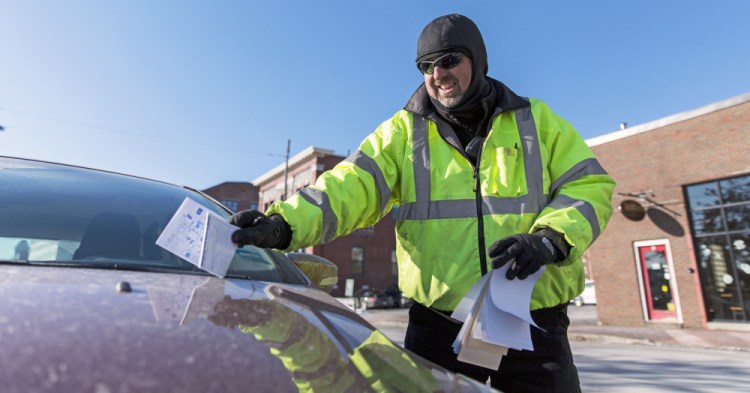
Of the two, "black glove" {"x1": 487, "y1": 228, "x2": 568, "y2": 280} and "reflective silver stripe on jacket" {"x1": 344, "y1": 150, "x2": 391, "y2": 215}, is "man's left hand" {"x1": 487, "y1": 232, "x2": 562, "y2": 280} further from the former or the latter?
"reflective silver stripe on jacket" {"x1": 344, "y1": 150, "x2": 391, "y2": 215}

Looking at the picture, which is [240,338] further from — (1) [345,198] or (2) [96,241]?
(2) [96,241]

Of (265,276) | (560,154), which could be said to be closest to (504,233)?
(560,154)

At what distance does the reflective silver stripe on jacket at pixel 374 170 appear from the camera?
1.80 meters

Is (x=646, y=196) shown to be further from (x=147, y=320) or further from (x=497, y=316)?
(x=147, y=320)

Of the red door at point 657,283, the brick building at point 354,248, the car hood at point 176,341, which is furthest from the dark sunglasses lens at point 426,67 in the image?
the brick building at point 354,248

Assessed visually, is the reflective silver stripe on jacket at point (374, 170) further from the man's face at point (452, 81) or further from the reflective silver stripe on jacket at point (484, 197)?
the man's face at point (452, 81)

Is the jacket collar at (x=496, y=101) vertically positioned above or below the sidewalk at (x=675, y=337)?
above

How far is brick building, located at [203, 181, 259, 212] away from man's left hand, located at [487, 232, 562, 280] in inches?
1682

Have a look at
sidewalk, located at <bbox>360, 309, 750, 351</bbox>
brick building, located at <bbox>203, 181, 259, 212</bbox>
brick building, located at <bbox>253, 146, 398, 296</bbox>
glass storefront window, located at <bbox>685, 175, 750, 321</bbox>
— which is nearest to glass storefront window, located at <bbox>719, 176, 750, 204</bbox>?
glass storefront window, located at <bbox>685, 175, 750, 321</bbox>

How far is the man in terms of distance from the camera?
158 centimetres

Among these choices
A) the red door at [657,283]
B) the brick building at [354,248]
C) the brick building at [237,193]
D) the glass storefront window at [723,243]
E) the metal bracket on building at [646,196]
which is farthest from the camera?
the brick building at [237,193]

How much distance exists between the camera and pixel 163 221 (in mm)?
Answer: 1716

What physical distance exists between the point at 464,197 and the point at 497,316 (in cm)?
52

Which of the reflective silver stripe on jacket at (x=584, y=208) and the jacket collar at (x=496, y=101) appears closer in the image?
the reflective silver stripe on jacket at (x=584, y=208)
